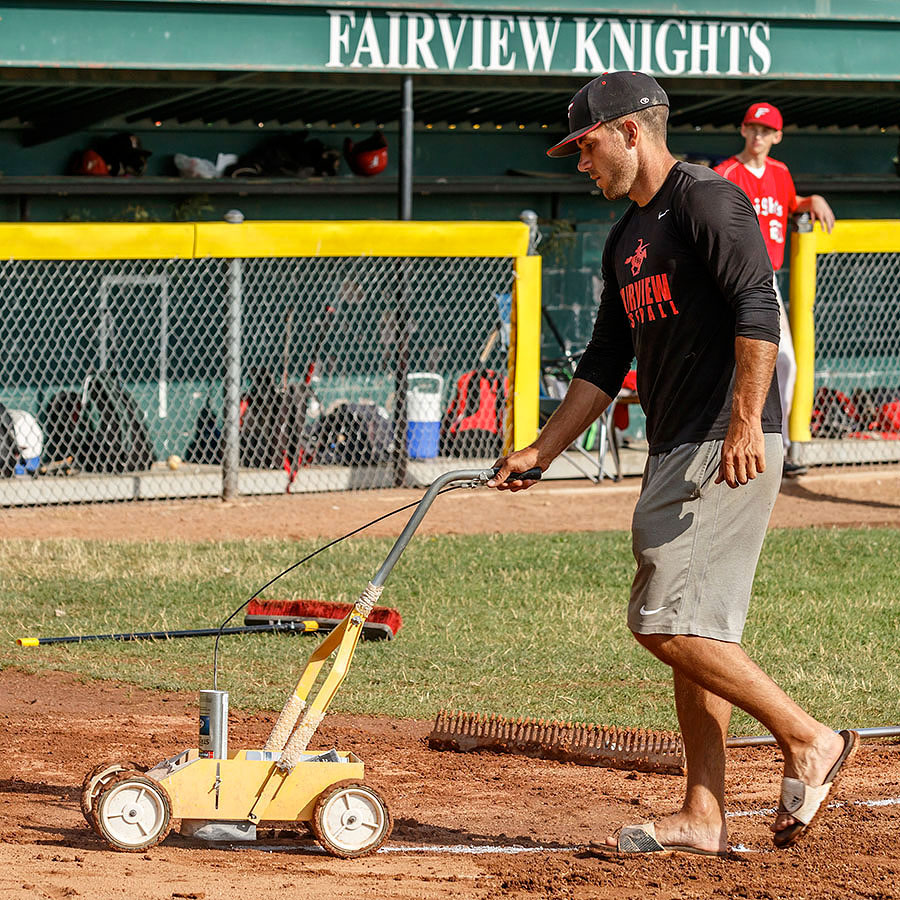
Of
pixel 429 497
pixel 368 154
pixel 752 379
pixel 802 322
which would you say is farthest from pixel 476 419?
pixel 752 379

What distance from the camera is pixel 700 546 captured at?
412cm

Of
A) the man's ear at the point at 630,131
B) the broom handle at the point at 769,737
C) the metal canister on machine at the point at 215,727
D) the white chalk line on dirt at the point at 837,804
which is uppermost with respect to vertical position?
the man's ear at the point at 630,131

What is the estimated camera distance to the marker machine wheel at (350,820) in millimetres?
4246

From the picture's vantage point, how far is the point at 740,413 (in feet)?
13.0

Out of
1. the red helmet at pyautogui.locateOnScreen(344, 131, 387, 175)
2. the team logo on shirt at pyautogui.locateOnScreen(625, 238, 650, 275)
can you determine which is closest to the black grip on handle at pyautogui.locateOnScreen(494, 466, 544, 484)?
the team logo on shirt at pyautogui.locateOnScreen(625, 238, 650, 275)

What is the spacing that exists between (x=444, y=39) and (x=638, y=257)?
7895 millimetres

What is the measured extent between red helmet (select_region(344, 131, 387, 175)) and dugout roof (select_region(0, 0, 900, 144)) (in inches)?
11.4

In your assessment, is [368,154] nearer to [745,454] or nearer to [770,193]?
[770,193]

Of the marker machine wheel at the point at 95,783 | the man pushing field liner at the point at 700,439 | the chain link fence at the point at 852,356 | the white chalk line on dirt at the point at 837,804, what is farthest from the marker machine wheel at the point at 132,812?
the chain link fence at the point at 852,356

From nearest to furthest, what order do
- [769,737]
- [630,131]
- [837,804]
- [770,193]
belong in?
1. [630,131]
2. [837,804]
3. [769,737]
4. [770,193]

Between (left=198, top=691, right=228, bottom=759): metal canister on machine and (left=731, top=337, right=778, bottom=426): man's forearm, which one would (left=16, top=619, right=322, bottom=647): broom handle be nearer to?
(left=198, top=691, right=228, bottom=759): metal canister on machine

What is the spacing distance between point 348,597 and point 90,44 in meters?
4.88

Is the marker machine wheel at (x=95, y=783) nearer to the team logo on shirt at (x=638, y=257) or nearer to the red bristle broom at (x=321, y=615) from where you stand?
the team logo on shirt at (x=638, y=257)

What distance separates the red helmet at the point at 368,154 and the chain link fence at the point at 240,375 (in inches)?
38.9
